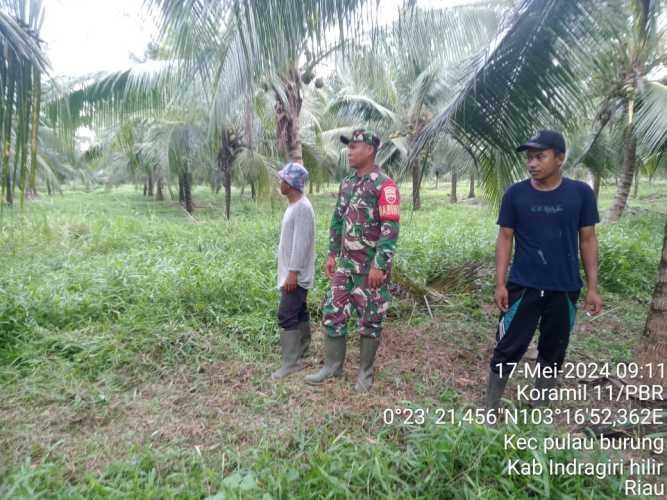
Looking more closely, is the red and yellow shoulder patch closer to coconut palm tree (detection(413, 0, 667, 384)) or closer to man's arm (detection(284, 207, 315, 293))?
man's arm (detection(284, 207, 315, 293))

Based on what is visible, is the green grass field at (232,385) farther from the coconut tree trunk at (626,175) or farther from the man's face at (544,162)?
the coconut tree trunk at (626,175)

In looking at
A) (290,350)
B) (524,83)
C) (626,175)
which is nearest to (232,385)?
(290,350)

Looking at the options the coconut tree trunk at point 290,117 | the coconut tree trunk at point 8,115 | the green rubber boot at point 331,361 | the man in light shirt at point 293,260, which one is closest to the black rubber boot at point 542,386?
the green rubber boot at point 331,361

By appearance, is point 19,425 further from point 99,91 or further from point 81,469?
point 99,91

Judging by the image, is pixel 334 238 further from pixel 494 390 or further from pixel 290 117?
pixel 290 117

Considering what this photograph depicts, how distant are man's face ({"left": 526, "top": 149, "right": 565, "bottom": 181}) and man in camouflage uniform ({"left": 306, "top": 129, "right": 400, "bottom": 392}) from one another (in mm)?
727

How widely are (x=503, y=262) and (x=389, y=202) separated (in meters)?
0.70

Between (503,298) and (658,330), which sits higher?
(503,298)

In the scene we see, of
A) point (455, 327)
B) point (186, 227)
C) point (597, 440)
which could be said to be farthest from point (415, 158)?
point (186, 227)

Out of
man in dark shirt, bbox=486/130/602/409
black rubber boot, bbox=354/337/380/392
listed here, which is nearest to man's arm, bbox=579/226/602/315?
man in dark shirt, bbox=486/130/602/409

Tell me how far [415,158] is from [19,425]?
3.18 meters

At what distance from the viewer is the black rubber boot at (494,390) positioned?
2445mm

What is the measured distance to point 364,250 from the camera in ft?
8.81

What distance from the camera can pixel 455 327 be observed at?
3.77m
